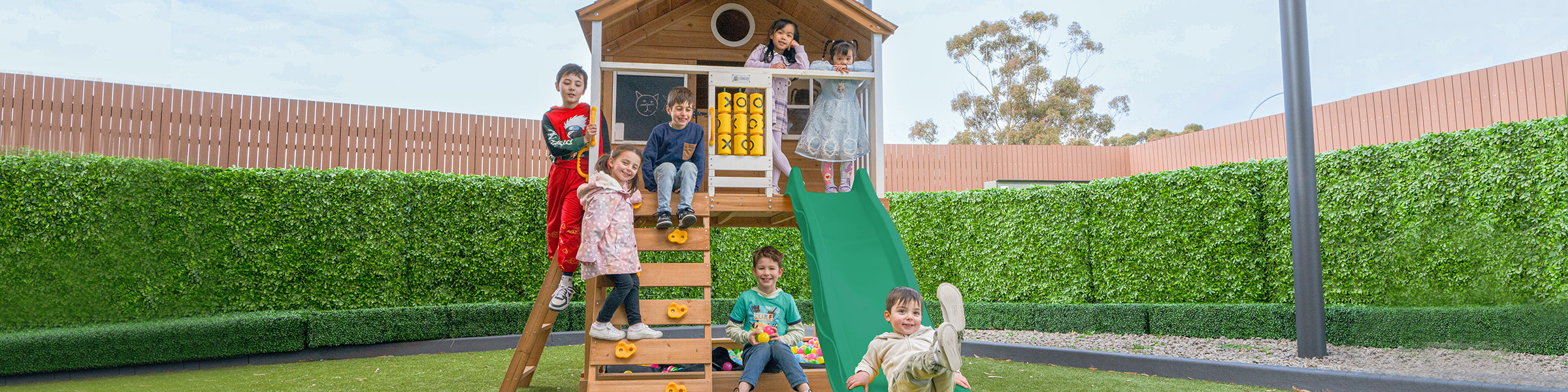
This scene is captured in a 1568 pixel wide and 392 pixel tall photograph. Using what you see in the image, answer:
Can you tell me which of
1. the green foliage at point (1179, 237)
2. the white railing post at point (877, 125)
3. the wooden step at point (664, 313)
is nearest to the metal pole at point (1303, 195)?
the green foliage at point (1179, 237)

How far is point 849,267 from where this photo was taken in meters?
4.58

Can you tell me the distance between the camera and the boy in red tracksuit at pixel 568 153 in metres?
4.88

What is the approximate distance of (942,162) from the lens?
19.7 m

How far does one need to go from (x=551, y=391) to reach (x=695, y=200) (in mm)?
1892

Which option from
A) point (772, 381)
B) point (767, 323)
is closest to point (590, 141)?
point (767, 323)

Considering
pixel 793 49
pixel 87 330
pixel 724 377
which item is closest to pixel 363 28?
pixel 87 330

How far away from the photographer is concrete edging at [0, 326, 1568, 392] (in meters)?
4.90

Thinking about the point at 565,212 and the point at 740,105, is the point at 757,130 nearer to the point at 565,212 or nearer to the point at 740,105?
the point at 740,105

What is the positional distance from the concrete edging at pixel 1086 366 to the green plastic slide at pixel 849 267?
10.1 feet

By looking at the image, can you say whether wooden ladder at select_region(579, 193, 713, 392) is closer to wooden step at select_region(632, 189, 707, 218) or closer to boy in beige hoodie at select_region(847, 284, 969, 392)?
wooden step at select_region(632, 189, 707, 218)

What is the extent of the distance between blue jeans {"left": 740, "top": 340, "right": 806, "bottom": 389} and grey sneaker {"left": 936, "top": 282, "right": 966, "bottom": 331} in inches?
66.4

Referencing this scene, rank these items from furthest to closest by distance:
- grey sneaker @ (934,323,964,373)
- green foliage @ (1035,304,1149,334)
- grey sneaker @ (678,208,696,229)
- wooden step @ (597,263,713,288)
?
1. green foliage @ (1035,304,1149,334)
2. grey sneaker @ (678,208,696,229)
3. wooden step @ (597,263,713,288)
4. grey sneaker @ (934,323,964,373)

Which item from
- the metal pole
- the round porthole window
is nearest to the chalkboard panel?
the round porthole window

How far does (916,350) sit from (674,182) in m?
2.36
